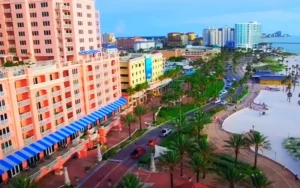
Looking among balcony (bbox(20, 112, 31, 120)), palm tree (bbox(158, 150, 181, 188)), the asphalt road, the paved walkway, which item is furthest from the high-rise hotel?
the paved walkway

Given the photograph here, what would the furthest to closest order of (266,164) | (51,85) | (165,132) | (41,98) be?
(165,132), (51,85), (41,98), (266,164)

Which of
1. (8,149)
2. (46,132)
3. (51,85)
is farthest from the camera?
(51,85)

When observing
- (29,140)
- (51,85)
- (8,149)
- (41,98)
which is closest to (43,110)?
(41,98)

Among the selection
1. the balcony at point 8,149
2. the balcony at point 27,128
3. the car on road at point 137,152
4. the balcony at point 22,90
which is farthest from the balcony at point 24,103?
the car on road at point 137,152

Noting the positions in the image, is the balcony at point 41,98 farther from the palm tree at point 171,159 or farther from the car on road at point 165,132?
the car on road at point 165,132

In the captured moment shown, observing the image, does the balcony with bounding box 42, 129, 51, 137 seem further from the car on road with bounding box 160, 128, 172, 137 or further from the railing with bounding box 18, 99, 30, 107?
the car on road with bounding box 160, 128, 172, 137

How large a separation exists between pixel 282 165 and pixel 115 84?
40.1 meters

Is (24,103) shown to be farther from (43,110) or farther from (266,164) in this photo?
(266,164)

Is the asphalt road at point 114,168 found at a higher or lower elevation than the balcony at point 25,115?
lower

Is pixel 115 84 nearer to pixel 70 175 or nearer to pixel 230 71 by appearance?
pixel 70 175

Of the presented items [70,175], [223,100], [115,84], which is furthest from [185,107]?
[70,175]

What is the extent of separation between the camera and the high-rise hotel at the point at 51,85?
40719 millimetres

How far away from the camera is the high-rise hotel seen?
134 ft

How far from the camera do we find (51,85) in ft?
156
